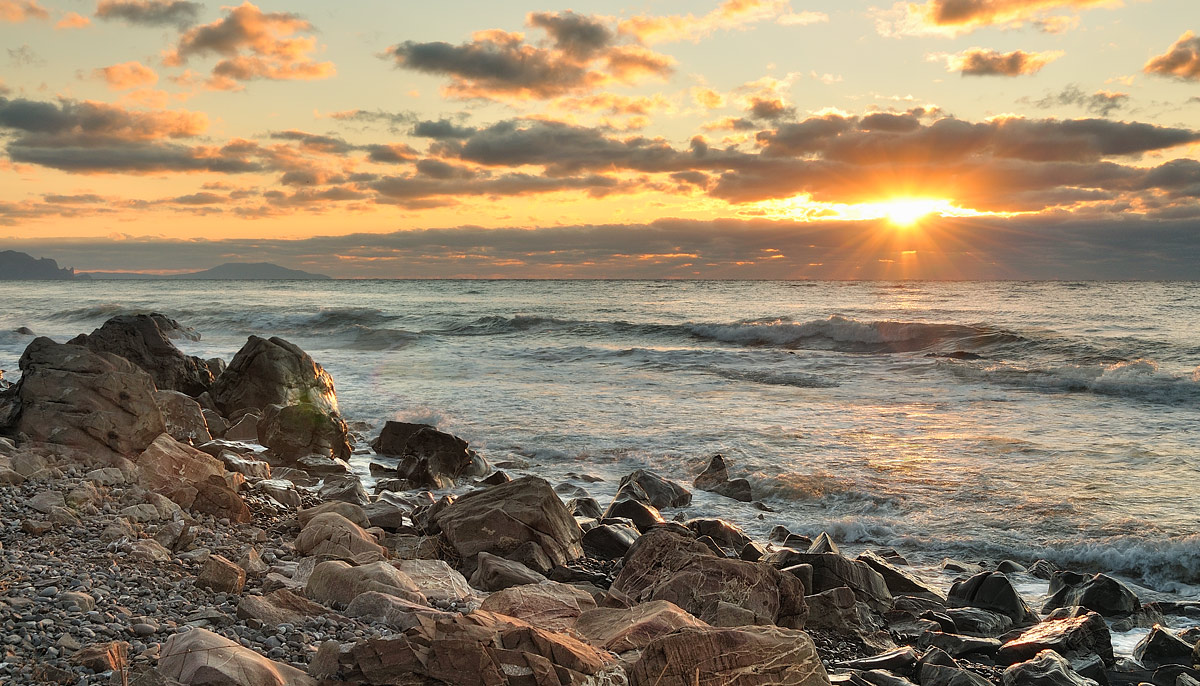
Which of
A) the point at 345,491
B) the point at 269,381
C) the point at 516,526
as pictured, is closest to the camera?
the point at 516,526

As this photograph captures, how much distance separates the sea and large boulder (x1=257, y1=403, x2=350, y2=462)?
438 mm

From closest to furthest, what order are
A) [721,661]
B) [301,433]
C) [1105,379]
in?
1. [721,661]
2. [301,433]
3. [1105,379]

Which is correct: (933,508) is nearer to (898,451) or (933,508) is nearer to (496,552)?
(898,451)

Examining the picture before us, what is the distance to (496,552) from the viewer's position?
6113mm

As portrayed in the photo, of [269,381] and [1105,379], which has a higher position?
[269,381]

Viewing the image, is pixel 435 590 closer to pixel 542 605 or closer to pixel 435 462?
pixel 542 605

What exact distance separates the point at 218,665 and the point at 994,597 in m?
5.15

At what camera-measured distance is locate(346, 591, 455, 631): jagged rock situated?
13.7 feet

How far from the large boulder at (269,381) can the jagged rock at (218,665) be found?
8386 mm

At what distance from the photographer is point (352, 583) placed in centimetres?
455

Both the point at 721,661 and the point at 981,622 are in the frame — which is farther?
the point at 981,622

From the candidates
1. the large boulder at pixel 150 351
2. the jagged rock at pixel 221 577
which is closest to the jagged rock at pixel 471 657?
the jagged rock at pixel 221 577

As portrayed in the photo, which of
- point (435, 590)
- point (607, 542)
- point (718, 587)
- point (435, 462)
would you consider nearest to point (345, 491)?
point (435, 462)

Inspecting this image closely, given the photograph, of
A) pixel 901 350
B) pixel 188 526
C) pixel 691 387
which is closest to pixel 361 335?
pixel 691 387
